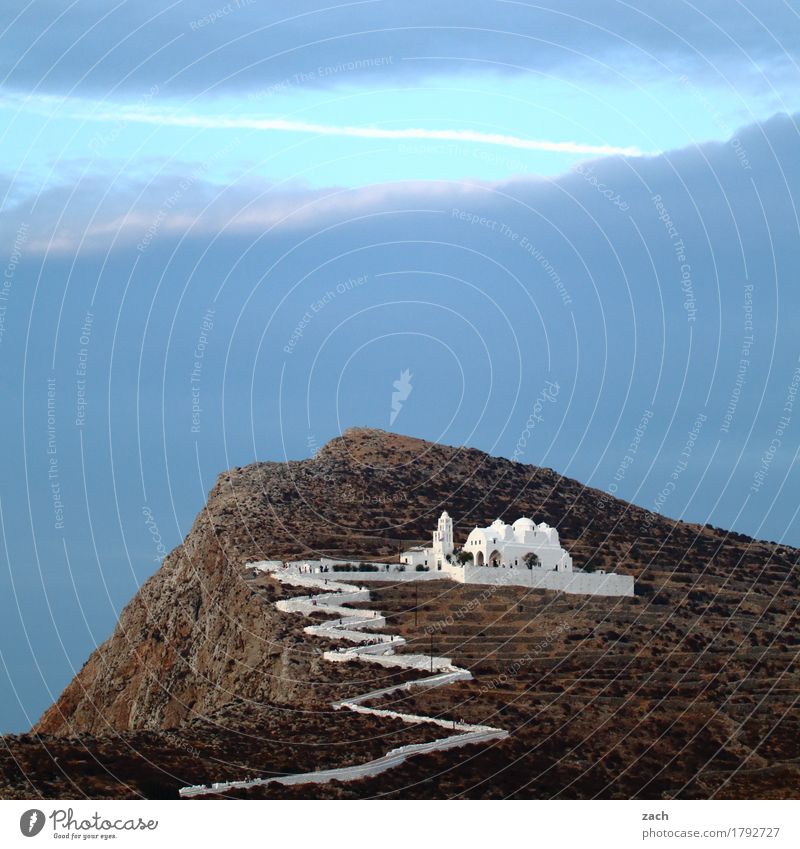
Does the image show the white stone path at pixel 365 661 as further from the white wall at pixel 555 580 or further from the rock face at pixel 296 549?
the white wall at pixel 555 580

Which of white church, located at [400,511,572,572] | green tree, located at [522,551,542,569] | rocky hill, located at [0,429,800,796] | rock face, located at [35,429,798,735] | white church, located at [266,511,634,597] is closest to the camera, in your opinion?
rocky hill, located at [0,429,800,796]

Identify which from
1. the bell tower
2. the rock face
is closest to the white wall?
the bell tower

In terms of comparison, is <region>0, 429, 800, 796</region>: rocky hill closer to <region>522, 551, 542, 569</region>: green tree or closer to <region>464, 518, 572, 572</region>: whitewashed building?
<region>522, 551, 542, 569</region>: green tree

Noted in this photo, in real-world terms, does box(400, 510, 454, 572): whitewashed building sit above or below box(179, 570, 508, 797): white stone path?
above

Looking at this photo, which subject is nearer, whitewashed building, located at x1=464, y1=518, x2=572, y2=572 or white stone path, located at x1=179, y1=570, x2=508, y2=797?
white stone path, located at x1=179, y1=570, x2=508, y2=797

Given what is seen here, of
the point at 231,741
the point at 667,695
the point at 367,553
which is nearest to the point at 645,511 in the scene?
the point at 367,553

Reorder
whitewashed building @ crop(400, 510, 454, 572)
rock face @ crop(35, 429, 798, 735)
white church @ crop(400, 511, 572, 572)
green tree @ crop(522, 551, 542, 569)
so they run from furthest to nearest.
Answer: whitewashed building @ crop(400, 510, 454, 572)
white church @ crop(400, 511, 572, 572)
green tree @ crop(522, 551, 542, 569)
rock face @ crop(35, 429, 798, 735)
